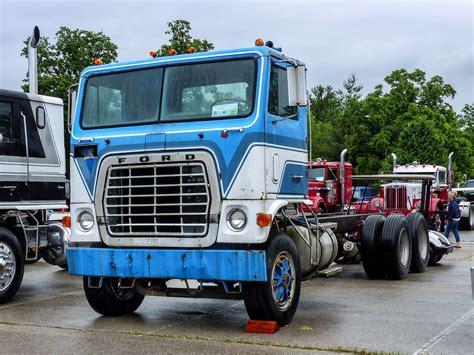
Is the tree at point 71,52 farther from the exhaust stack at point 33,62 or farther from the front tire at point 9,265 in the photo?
the front tire at point 9,265

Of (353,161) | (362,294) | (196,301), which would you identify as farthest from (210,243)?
(353,161)

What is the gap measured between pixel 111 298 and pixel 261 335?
220cm

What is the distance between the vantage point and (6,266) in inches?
387

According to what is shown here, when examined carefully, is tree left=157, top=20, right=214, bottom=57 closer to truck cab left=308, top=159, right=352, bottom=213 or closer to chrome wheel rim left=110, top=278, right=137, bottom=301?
truck cab left=308, top=159, right=352, bottom=213

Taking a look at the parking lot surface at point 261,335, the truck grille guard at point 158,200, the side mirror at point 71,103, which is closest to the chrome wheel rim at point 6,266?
the parking lot surface at point 261,335

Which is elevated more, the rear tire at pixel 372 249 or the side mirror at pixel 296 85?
the side mirror at pixel 296 85

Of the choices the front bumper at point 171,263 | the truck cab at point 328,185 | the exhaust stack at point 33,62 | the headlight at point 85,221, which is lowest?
the front bumper at point 171,263

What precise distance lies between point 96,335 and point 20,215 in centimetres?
377

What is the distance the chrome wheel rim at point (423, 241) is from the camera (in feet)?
42.1

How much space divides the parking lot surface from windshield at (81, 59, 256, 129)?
239 cm

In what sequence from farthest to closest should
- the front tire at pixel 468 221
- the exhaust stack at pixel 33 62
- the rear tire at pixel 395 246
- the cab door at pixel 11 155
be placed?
the front tire at pixel 468 221
the exhaust stack at pixel 33 62
the rear tire at pixel 395 246
the cab door at pixel 11 155

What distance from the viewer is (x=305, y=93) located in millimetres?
8008

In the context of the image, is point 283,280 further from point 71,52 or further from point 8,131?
point 71,52

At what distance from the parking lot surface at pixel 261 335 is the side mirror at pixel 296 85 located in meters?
2.56
